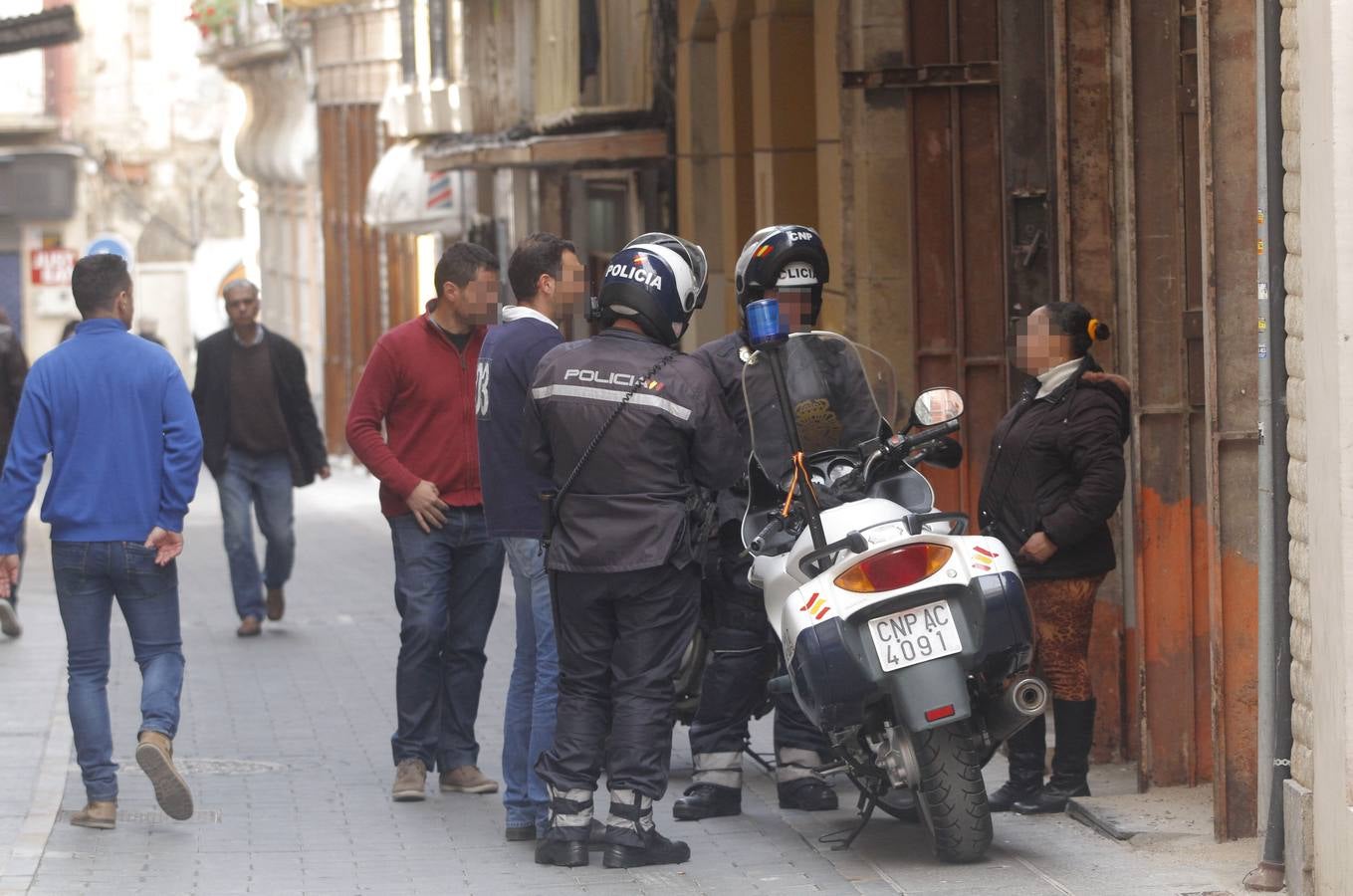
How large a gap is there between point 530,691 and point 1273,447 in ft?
8.75

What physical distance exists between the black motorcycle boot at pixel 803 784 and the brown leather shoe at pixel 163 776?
2.08 metres

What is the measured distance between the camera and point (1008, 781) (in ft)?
27.4

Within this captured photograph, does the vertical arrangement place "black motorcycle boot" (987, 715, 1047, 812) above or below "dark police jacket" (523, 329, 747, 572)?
below

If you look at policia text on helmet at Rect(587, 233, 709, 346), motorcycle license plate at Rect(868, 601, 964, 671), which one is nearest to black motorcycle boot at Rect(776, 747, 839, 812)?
motorcycle license plate at Rect(868, 601, 964, 671)

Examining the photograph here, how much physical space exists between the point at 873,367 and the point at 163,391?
2489 mm

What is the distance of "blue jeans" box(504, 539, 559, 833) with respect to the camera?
7883 mm

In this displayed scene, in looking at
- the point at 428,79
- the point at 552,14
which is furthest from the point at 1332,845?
the point at 428,79

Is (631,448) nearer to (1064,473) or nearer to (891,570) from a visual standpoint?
(891,570)

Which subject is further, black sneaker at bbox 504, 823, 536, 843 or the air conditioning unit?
the air conditioning unit

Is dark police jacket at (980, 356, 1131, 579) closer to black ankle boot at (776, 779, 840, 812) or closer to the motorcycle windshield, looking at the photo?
the motorcycle windshield

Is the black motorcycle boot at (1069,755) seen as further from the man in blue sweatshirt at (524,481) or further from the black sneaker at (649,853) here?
the man in blue sweatshirt at (524,481)

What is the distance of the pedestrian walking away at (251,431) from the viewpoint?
13648mm

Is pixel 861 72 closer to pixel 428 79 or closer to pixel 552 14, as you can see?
pixel 552 14

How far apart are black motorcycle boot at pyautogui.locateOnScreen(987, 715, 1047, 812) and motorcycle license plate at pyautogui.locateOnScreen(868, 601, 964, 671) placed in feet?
4.38
